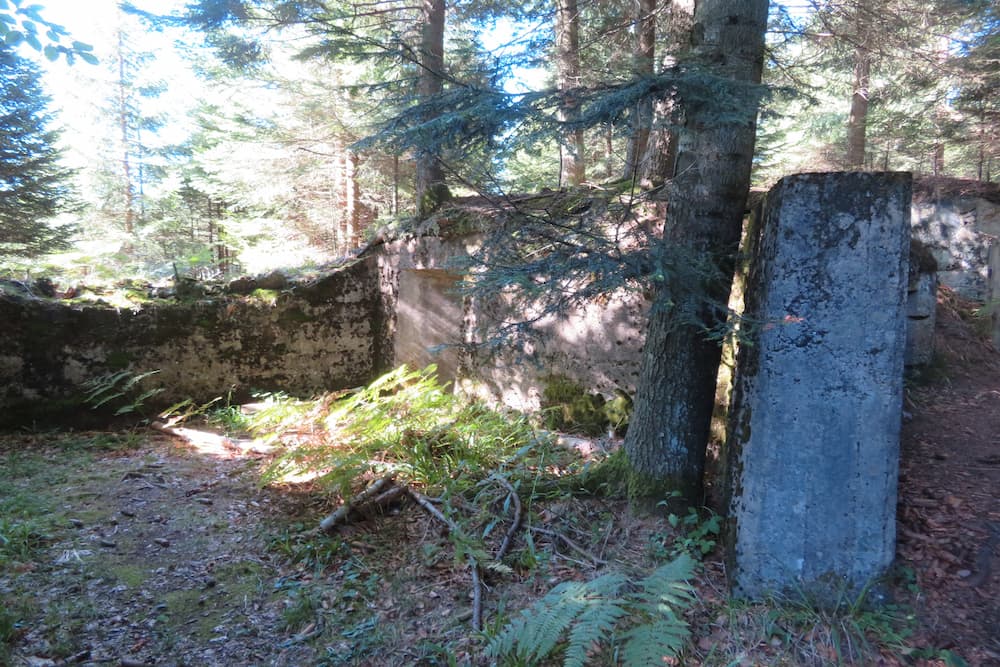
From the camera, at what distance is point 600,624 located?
84.0 inches

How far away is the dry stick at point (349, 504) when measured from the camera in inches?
142

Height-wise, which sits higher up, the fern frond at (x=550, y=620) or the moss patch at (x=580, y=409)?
the moss patch at (x=580, y=409)

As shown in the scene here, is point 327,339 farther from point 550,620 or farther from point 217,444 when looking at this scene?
point 550,620

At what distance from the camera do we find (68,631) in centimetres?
256

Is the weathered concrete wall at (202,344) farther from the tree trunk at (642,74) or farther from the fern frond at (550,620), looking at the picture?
the fern frond at (550,620)

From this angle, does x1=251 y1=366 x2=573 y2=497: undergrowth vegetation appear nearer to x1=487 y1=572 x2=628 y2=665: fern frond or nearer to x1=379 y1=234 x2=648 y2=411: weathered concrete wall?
x1=379 y1=234 x2=648 y2=411: weathered concrete wall

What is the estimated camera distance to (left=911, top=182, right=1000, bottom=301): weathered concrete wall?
6824 millimetres

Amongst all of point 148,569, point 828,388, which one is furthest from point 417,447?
point 828,388

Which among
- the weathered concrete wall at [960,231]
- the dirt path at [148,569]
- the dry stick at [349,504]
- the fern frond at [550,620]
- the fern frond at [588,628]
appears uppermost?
the weathered concrete wall at [960,231]

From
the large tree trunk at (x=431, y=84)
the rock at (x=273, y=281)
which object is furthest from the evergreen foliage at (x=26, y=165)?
the large tree trunk at (x=431, y=84)

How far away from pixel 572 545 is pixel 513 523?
41 cm

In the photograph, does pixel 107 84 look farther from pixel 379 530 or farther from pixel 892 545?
pixel 892 545

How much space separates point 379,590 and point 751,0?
157 inches

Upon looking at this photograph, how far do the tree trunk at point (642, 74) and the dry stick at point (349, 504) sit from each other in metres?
2.73
